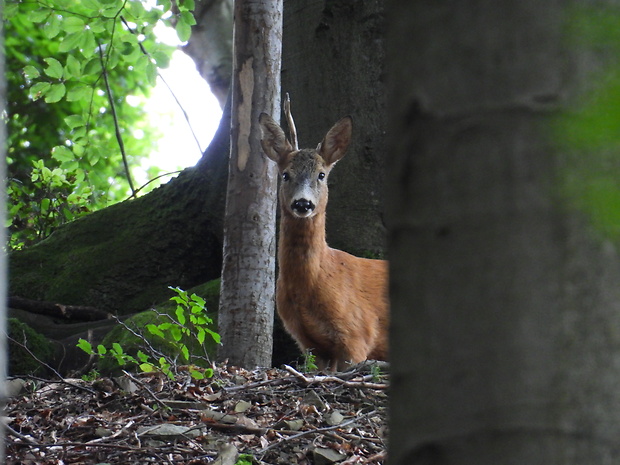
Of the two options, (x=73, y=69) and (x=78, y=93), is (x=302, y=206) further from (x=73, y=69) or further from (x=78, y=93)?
(x=73, y=69)

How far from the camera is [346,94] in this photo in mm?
8477

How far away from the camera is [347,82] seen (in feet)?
27.8

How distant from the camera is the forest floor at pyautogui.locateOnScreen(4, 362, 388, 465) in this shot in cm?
336

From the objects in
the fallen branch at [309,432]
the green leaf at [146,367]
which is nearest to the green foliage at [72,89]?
the green leaf at [146,367]

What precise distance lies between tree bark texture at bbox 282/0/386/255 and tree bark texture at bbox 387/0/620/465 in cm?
716

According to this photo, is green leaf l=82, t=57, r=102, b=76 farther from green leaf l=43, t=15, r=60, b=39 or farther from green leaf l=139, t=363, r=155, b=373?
green leaf l=139, t=363, r=155, b=373

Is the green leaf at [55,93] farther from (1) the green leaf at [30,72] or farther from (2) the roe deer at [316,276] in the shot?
(2) the roe deer at [316,276]

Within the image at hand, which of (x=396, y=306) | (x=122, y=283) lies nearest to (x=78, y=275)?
(x=122, y=283)

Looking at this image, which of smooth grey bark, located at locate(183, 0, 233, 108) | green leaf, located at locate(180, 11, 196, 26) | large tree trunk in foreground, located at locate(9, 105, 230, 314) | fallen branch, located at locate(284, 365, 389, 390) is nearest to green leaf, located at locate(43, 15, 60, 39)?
green leaf, located at locate(180, 11, 196, 26)

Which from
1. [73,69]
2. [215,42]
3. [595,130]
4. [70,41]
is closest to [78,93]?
[73,69]

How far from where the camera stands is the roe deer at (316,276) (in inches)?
274

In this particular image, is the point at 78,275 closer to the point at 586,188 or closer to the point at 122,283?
the point at 122,283

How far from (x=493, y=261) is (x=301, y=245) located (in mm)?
6038

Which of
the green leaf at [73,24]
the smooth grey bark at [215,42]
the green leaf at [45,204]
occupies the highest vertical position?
the smooth grey bark at [215,42]
